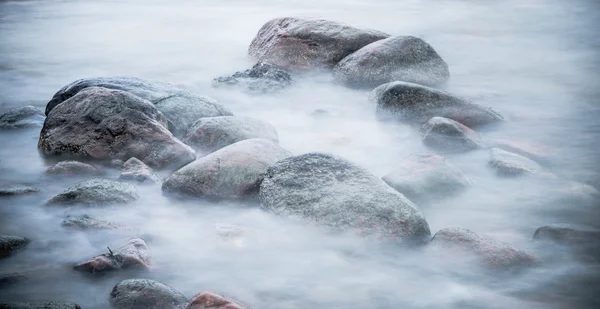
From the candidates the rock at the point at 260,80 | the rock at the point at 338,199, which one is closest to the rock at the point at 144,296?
the rock at the point at 338,199

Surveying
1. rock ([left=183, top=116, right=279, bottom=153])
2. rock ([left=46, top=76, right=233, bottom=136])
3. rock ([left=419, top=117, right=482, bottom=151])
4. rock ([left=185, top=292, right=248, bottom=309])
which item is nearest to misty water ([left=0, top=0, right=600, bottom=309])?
rock ([left=419, top=117, right=482, bottom=151])

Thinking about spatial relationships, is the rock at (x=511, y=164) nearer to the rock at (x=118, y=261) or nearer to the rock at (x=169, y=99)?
the rock at (x=169, y=99)

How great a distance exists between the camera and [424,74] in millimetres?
7340

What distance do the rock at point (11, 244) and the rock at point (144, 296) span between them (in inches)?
31.9

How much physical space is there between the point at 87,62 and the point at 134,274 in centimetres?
639

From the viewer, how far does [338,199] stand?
384cm

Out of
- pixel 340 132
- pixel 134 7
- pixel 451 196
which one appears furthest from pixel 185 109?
pixel 134 7

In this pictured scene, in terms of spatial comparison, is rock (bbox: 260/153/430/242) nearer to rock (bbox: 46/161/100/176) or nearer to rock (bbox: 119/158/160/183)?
rock (bbox: 119/158/160/183)

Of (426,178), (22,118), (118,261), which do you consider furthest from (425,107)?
(22,118)

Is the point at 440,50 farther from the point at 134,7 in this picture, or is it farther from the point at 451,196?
the point at 134,7

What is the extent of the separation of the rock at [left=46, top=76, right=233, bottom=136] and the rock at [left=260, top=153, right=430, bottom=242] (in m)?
1.71

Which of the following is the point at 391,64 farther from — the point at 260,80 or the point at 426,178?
the point at 426,178

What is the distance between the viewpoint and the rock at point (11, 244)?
3.47 metres

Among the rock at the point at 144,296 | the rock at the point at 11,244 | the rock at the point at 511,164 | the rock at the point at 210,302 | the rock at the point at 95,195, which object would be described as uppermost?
the rock at the point at 511,164
